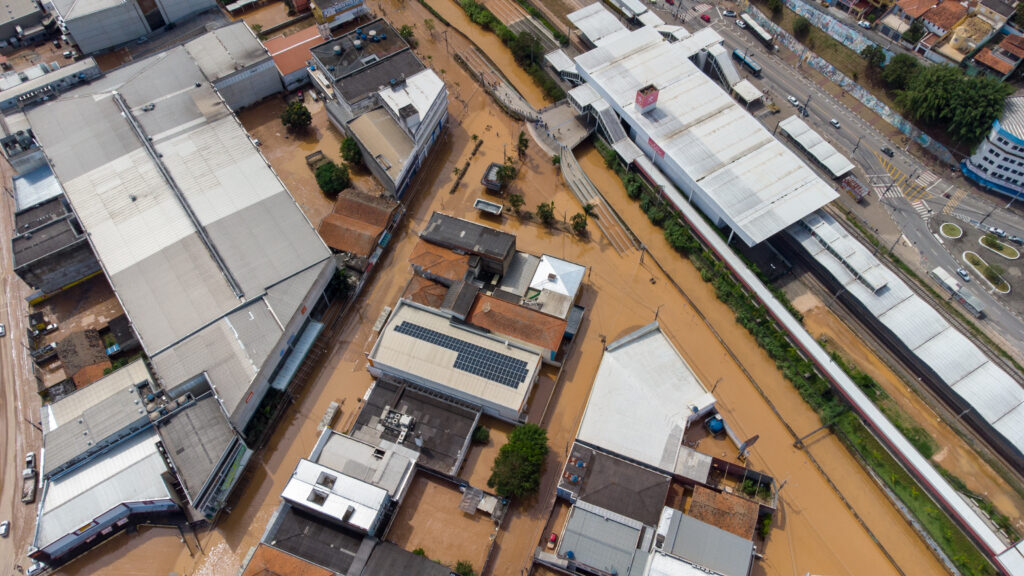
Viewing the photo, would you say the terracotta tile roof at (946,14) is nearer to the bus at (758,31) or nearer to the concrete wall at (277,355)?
the bus at (758,31)

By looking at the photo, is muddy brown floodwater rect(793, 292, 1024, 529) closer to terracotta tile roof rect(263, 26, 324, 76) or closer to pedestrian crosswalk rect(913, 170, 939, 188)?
pedestrian crosswalk rect(913, 170, 939, 188)

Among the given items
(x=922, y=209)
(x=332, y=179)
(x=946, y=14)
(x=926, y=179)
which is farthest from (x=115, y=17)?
A: (x=946, y=14)

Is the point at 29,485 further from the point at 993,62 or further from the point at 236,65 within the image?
the point at 993,62

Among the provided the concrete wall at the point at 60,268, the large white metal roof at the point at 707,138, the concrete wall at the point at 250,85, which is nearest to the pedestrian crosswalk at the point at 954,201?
the large white metal roof at the point at 707,138

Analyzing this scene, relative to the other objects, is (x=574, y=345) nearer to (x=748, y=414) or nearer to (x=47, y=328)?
(x=748, y=414)

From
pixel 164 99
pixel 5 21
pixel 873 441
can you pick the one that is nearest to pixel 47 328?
pixel 164 99

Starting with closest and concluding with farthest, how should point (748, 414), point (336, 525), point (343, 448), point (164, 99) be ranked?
point (336, 525) < point (343, 448) < point (748, 414) < point (164, 99)
